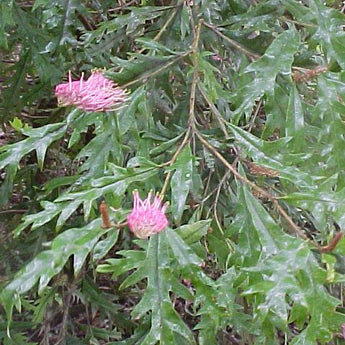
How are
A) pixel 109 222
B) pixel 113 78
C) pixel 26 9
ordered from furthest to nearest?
pixel 26 9 → pixel 113 78 → pixel 109 222

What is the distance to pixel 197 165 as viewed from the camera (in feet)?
3.28

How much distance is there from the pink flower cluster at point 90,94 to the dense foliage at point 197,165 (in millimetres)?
91

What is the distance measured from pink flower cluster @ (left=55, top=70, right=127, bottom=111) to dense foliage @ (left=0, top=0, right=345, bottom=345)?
0.09 meters

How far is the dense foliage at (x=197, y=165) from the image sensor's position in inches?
31.3

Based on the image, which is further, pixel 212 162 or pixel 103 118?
pixel 212 162

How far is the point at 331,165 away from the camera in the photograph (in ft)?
3.42

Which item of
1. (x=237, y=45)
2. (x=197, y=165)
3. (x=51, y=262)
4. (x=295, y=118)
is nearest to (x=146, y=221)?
(x=51, y=262)

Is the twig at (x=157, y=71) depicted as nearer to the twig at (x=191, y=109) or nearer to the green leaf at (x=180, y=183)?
the twig at (x=191, y=109)

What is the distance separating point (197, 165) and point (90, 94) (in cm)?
23

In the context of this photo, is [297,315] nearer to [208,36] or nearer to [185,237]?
[185,237]

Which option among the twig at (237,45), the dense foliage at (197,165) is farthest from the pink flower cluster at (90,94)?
the twig at (237,45)

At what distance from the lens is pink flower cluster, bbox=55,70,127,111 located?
838 mm

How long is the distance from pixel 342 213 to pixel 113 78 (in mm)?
407

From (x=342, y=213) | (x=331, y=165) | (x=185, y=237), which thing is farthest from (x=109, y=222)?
(x=331, y=165)
